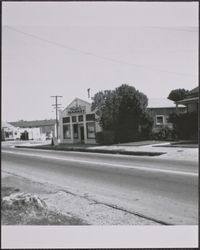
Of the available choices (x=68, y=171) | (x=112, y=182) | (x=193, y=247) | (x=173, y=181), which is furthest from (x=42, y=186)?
(x=193, y=247)

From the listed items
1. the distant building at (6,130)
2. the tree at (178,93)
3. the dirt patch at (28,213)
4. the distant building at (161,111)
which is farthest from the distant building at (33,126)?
the tree at (178,93)

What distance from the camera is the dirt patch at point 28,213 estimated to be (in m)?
3.07

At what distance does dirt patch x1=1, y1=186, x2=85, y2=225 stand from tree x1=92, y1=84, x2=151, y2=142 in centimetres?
188

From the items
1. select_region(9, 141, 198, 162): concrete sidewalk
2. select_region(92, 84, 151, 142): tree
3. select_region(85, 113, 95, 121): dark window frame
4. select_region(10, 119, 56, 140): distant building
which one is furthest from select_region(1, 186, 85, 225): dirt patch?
select_region(9, 141, 198, 162): concrete sidewalk

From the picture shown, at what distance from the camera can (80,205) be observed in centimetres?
382

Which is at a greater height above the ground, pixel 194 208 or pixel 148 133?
pixel 148 133

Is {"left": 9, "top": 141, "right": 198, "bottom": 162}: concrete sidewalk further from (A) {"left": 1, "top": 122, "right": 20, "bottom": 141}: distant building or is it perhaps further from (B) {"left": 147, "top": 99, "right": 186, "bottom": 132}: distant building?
(A) {"left": 1, "top": 122, "right": 20, "bottom": 141}: distant building

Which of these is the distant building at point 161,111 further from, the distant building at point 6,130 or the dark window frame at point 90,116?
the distant building at point 6,130

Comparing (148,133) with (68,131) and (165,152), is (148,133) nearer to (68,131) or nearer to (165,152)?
(68,131)

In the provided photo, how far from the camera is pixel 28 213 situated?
3.21m

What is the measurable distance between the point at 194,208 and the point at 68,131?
10.9ft

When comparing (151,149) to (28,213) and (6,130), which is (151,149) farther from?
(28,213)

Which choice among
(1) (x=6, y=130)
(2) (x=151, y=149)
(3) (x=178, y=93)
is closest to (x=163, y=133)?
(3) (x=178, y=93)

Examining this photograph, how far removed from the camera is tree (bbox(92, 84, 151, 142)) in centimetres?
468
